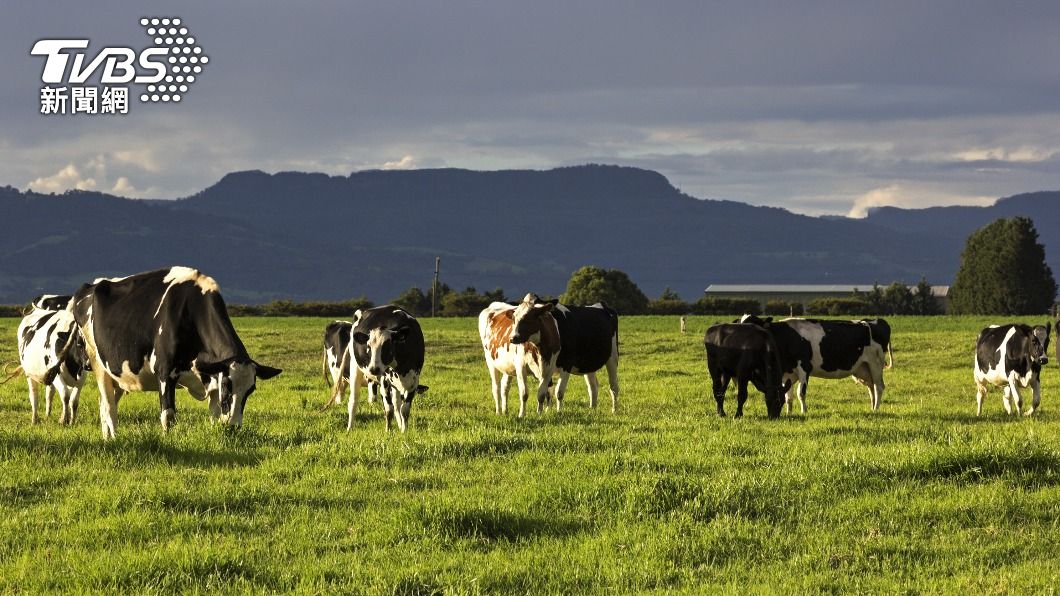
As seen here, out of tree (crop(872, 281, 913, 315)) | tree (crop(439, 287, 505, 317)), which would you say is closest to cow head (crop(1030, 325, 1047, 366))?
tree (crop(439, 287, 505, 317))

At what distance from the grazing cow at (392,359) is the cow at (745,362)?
231 inches

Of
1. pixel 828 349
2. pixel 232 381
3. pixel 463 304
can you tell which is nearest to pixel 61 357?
pixel 232 381

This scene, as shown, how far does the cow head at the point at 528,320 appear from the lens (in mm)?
20719

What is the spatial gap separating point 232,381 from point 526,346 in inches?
262

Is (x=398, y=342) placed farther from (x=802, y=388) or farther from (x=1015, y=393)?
(x=1015, y=393)

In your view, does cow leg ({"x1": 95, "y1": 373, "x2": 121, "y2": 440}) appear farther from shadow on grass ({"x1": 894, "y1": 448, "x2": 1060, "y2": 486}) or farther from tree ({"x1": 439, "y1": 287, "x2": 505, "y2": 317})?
tree ({"x1": 439, "y1": 287, "x2": 505, "y2": 317})

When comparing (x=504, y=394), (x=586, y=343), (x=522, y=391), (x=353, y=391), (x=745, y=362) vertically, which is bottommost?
(x=504, y=394)

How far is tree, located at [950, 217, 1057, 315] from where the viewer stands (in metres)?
136

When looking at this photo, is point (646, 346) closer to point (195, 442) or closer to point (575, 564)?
point (195, 442)

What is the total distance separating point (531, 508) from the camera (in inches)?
452

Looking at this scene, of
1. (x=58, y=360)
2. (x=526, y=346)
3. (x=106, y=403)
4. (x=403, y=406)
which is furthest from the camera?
(x=526, y=346)

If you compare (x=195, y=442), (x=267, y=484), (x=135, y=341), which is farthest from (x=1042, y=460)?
(x=135, y=341)

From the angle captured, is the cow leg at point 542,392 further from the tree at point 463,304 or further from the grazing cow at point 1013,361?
the tree at point 463,304

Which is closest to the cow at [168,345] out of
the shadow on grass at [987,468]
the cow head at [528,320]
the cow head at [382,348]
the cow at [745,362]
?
the cow head at [382,348]
